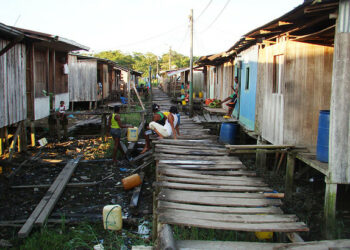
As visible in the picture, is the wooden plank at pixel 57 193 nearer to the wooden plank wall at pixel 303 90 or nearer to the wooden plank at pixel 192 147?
the wooden plank at pixel 192 147

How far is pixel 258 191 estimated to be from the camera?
473cm

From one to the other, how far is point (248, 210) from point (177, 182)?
1333mm

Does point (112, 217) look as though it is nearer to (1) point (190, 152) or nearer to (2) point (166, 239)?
(1) point (190, 152)

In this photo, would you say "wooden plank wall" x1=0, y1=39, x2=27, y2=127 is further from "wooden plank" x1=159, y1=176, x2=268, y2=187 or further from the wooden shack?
"wooden plank" x1=159, y1=176, x2=268, y2=187

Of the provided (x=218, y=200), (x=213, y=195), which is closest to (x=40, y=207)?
(x=213, y=195)

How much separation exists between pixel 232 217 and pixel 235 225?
220 mm

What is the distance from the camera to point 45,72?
12.6 metres

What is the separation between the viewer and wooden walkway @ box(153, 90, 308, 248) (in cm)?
368

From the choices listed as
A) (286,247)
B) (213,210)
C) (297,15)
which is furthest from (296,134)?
(286,247)

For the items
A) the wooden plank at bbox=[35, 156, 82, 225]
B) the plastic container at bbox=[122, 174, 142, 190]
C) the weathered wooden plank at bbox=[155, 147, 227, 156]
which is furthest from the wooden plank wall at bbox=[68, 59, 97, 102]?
the weathered wooden plank at bbox=[155, 147, 227, 156]

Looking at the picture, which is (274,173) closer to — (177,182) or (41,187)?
(177,182)

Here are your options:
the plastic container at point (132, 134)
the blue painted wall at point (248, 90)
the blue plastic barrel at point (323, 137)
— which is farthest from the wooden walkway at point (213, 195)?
the plastic container at point (132, 134)

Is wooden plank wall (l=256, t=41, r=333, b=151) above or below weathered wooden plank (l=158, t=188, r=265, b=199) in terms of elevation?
above

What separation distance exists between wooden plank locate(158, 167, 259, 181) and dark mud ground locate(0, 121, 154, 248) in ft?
4.01
